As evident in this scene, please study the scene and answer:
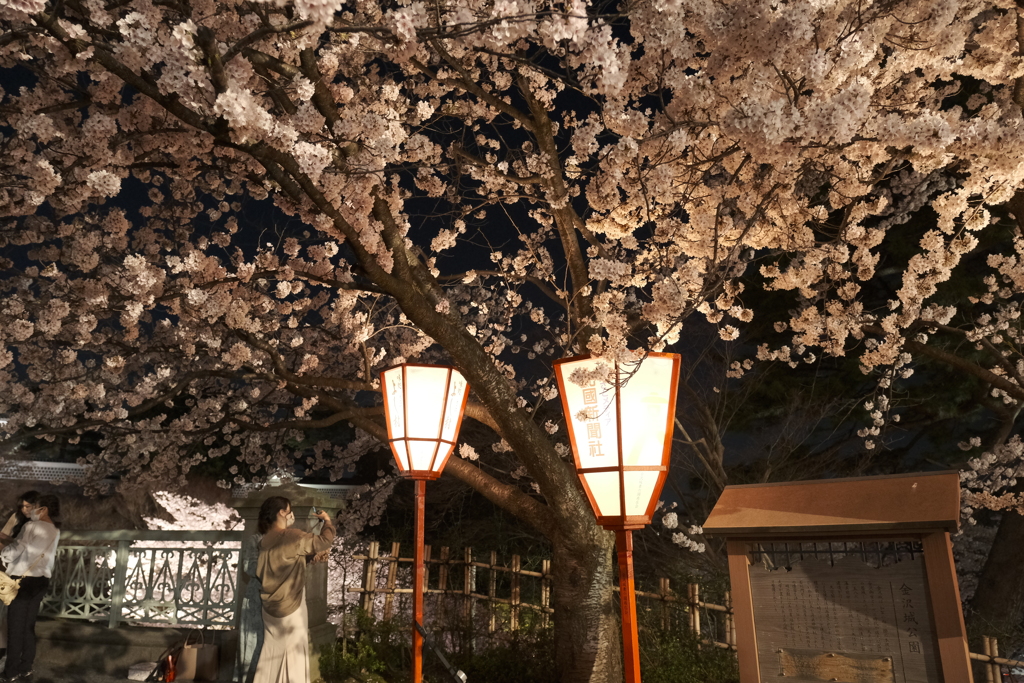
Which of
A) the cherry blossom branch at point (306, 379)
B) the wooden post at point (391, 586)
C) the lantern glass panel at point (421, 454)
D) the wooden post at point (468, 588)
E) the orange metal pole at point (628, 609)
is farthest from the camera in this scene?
the wooden post at point (391, 586)

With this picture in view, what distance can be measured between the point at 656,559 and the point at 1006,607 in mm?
5543

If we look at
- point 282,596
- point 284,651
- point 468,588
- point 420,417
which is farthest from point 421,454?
point 468,588

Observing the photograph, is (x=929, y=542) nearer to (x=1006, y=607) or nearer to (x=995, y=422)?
(x=1006, y=607)

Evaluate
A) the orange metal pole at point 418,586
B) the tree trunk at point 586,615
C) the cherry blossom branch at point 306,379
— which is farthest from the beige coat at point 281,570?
the tree trunk at point 586,615

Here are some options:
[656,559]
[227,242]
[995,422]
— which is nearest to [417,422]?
[227,242]

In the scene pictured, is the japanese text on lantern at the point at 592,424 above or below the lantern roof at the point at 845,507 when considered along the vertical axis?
above

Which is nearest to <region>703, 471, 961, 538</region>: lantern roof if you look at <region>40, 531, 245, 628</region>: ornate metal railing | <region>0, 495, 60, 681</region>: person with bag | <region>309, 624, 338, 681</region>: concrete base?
<region>309, 624, 338, 681</region>: concrete base

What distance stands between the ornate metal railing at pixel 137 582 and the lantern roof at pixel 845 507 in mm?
5209

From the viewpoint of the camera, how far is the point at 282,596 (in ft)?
17.5

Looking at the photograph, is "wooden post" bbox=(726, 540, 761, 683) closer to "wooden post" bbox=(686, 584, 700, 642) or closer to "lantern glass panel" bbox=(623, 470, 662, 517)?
"lantern glass panel" bbox=(623, 470, 662, 517)

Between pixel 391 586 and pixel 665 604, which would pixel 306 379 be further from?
pixel 665 604

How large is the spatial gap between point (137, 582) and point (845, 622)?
6.96 meters

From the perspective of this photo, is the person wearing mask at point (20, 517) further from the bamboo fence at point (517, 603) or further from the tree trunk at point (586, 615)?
the tree trunk at point (586, 615)

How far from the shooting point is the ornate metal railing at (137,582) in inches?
277
